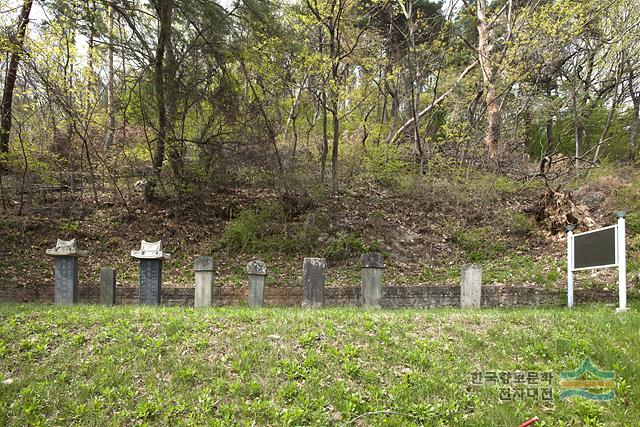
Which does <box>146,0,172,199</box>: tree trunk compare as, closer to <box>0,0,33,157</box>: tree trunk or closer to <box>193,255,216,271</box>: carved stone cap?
<box>0,0,33,157</box>: tree trunk

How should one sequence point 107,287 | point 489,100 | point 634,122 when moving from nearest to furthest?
point 107,287
point 489,100
point 634,122

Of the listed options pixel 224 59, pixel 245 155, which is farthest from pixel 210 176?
pixel 224 59

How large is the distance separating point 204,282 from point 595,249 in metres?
7.71

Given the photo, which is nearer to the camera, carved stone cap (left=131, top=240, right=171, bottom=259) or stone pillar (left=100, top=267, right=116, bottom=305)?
carved stone cap (left=131, top=240, right=171, bottom=259)

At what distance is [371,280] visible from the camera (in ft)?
30.7

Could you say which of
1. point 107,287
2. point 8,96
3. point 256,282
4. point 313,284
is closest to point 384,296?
point 313,284

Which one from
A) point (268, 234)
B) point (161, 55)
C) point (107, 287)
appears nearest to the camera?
point (107, 287)

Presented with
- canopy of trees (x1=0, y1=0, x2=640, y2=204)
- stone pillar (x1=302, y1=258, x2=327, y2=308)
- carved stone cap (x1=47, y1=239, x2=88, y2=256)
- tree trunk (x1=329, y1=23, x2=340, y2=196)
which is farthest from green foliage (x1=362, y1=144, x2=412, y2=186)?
carved stone cap (x1=47, y1=239, x2=88, y2=256)

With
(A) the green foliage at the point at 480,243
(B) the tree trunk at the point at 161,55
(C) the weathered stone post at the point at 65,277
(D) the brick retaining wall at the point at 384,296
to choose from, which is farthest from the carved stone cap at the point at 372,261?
(B) the tree trunk at the point at 161,55

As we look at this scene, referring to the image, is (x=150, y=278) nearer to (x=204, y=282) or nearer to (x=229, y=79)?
(x=204, y=282)

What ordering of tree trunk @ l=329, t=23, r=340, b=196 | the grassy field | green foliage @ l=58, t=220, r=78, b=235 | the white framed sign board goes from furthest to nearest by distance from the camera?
green foliage @ l=58, t=220, r=78, b=235
tree trunk @ l=329, t=23, r=340, b=196
the white framed sign board
the grassy field

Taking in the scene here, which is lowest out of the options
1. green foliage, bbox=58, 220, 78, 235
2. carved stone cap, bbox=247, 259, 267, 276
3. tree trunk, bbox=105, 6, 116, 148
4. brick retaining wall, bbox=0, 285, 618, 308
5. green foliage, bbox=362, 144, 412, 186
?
brick retaining wall, bbox=0, 285, 618, 308

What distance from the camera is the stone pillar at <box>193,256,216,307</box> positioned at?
30.9 feet

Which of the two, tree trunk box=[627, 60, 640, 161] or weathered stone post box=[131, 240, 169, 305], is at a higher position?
tree trunk box=[627, 60, 640, 161]
